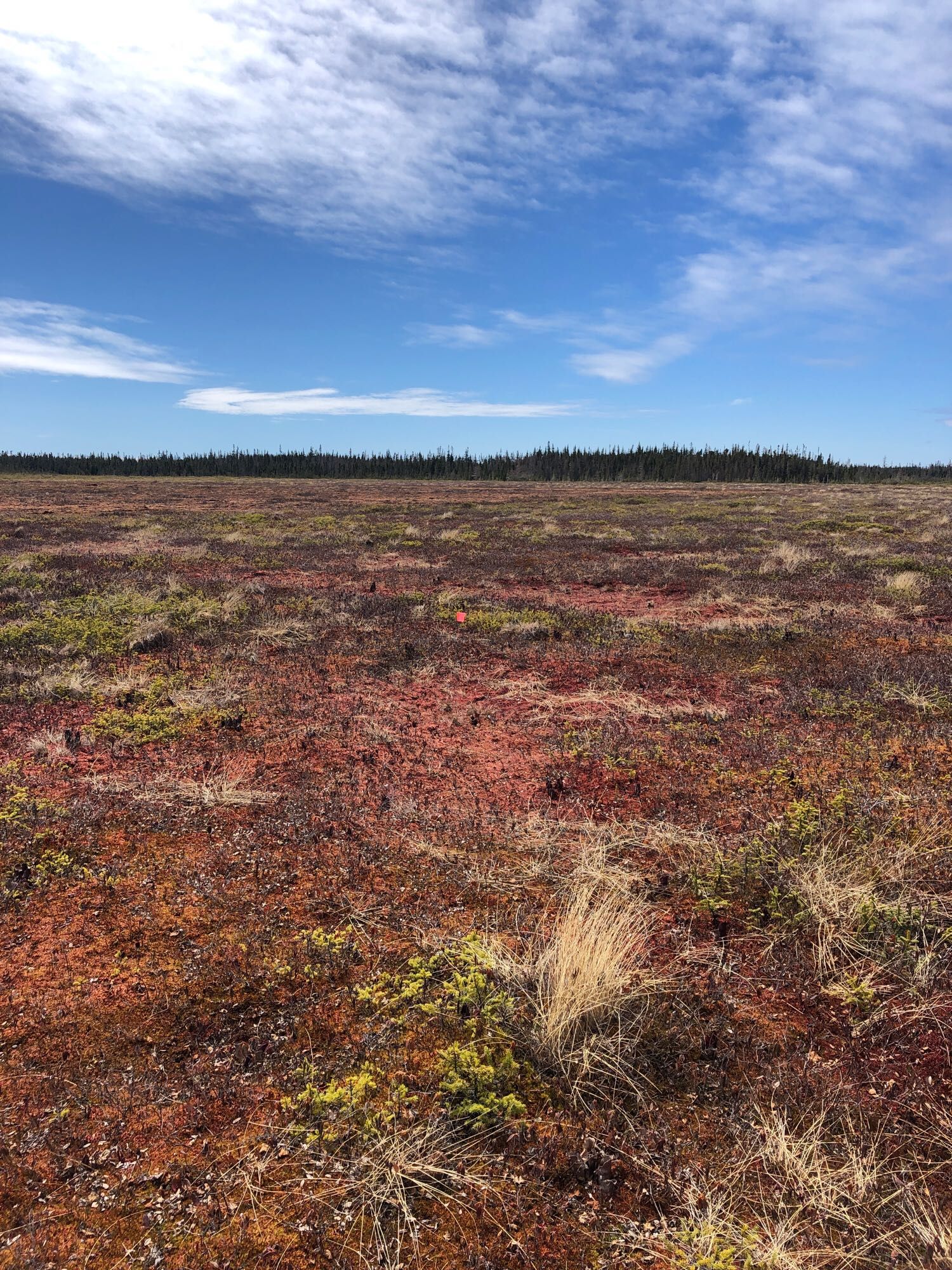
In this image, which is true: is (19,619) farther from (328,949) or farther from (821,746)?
(821,746)

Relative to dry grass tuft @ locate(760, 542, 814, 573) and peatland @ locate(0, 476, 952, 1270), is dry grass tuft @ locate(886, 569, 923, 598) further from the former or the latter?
peatland @ locate(0, 476, 952, 1270)

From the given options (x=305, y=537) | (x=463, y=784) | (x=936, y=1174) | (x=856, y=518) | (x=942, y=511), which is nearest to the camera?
(x=936, y=1174)

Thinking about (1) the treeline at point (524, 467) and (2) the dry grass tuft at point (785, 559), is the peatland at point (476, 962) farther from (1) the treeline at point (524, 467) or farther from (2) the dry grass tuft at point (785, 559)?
(1) the treeline at point (524, 467)

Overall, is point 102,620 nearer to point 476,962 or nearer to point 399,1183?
point 476,962

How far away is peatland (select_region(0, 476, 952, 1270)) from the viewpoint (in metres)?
2.32

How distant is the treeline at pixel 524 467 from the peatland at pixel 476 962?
123838mm

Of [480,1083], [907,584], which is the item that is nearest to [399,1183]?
[480,1083]

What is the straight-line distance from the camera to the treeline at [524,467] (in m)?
122

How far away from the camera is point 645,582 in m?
16.0

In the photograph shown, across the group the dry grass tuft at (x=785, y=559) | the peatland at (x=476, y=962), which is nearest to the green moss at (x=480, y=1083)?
the peatland at (x=476, y=962)

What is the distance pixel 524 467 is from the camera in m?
140

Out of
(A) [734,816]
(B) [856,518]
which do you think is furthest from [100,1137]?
(B) [856,518]

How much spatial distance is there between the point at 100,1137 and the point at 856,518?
115ft

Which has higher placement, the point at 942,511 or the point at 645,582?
the point at 942,511
